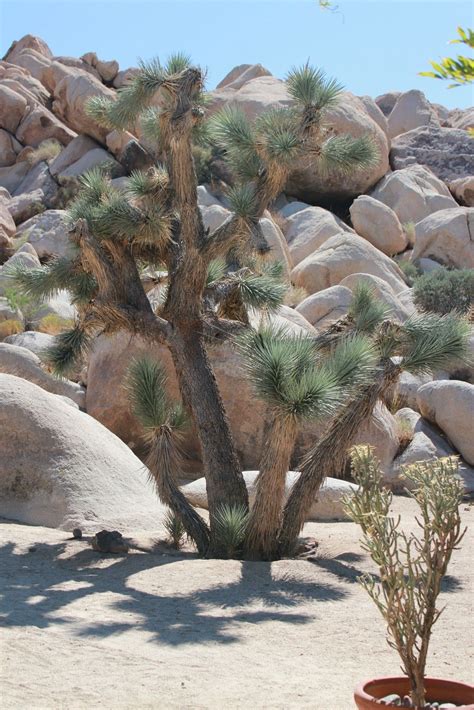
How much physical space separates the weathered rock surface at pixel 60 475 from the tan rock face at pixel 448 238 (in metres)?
13.7

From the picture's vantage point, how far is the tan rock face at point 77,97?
27.4 metres

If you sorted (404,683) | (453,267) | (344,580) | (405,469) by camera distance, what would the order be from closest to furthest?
(404,683) < (405,469) < (344,580) < (453,267)

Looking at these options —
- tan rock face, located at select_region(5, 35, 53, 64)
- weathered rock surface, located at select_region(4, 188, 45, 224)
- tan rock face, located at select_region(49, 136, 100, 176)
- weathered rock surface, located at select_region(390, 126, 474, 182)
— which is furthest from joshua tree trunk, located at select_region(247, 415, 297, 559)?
tan rock face, located at select_region(5, 35, 53, 64)

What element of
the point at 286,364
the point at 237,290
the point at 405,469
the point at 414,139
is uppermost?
the point at 414,139

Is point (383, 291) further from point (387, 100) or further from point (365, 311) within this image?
point (387, 100)

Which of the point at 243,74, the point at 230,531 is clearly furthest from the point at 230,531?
the point at 243,74

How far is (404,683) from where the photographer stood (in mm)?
4012

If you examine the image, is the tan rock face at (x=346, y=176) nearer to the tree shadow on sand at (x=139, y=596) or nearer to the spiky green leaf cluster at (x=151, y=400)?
the spiky green leaf cluster at (x=151, y=400)

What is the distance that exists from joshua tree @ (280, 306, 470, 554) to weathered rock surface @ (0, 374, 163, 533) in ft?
5.55

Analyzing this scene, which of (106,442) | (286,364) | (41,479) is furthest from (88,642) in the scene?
(106,442)

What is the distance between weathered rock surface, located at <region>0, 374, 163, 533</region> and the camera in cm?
927

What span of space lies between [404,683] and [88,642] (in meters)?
2.20

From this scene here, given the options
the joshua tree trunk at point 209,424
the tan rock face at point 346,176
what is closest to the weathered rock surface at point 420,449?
the joshua tree trunk at point 209,424

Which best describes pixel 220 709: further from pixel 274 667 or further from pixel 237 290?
pixel 237 290
